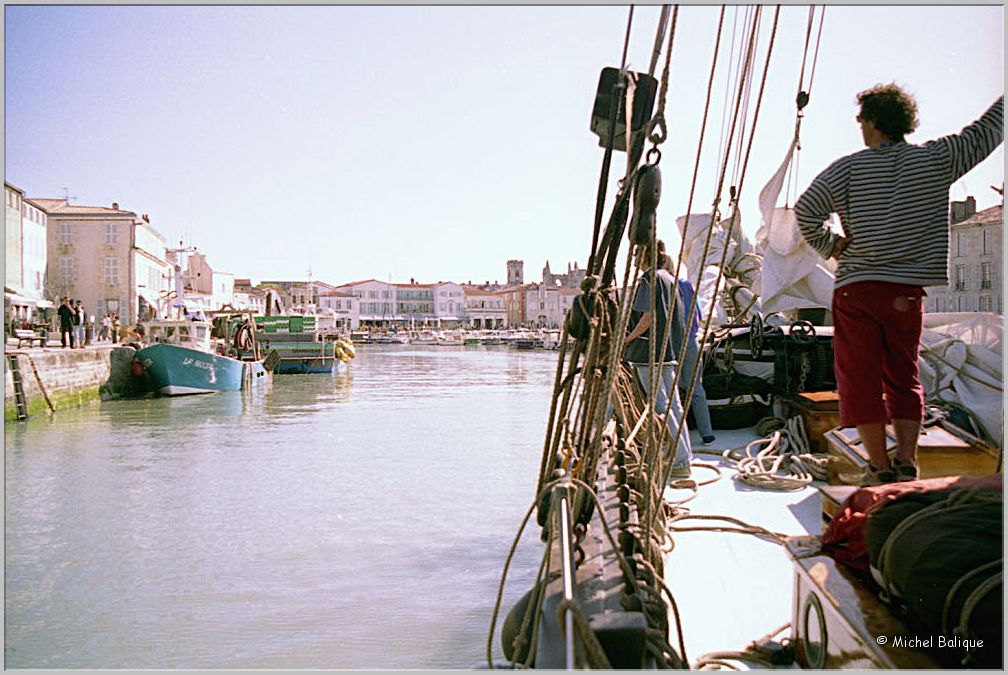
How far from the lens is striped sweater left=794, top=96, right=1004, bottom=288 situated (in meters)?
2.15

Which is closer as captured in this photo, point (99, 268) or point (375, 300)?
point (99, 268)

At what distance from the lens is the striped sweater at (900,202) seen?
215 centimetres

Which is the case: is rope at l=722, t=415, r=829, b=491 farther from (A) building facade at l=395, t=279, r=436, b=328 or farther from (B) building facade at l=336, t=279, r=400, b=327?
(A) building facade at l=395, t=279, r=436, b=328

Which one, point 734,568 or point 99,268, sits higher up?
point 99,268

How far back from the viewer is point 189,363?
21.6m

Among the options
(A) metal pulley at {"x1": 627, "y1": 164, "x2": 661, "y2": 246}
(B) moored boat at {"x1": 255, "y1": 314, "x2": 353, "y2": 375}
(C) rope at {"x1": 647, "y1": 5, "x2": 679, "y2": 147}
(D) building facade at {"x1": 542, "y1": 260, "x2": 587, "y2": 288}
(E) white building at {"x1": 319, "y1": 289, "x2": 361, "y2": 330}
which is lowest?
(B) moored boat at {"x1": 255, "y1": 314, "x2": 353, "y2": 375}

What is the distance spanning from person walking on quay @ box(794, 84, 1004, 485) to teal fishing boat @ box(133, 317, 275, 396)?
70.1 feet

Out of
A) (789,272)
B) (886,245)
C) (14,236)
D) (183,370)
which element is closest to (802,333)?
(789,272)

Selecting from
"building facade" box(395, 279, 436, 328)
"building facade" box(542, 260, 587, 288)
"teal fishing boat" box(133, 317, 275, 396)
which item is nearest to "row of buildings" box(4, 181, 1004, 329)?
"teal fishing boat" box(133, 317, 275, 396)

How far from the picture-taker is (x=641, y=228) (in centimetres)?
205

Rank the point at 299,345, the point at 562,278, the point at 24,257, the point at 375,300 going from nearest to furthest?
the point at 24,257
the point at 299,345
the point at 375,300
the point at 562,278

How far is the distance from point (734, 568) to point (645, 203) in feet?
4.18

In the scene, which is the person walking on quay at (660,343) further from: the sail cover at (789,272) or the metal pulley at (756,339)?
the metal pulley at (756,339)

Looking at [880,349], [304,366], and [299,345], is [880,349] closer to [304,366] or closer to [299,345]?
[304,366]
